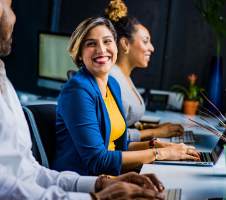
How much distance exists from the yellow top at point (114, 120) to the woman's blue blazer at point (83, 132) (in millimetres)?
105

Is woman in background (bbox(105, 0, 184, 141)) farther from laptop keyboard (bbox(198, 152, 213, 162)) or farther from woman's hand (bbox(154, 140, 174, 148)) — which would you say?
laptop keyboard (bbox(198, 152, 213, 162))

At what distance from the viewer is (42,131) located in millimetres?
1616

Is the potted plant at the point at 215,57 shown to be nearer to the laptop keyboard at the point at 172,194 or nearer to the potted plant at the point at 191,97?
Answer: the potted plant at the point at 191,97

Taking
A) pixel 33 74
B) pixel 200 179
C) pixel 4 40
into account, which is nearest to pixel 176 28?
pixel 33 74

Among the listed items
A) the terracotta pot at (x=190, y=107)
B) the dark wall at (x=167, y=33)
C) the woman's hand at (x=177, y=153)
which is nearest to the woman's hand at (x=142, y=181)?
the woman's hand at (x=177, y=153)

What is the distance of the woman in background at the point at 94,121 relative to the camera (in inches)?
59.9

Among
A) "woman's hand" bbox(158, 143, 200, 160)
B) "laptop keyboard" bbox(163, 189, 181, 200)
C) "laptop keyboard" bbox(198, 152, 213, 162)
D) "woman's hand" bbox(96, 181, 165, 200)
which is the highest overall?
"woman's hand" bbox(96, 181, 165, 200)

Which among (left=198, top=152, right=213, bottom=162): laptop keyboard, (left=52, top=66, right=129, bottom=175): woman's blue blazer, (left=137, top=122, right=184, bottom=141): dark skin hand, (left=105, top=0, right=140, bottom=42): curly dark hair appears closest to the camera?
(left=52, top=66, right=129, bottom=175): woman's blue blazer

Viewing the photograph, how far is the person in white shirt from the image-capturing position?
1012mm

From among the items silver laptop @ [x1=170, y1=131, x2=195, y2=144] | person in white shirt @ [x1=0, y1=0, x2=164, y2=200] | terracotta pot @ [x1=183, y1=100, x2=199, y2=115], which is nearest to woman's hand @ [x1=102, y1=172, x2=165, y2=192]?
person in white shirt @ [x1=0, y1=0, x2=164, y2=200]

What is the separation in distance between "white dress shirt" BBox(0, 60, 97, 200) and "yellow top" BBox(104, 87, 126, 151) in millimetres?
555

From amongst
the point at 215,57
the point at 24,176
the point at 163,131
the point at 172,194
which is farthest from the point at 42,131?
the point at 215,57

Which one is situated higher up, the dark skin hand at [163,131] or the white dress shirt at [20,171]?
the white dress shirt at [20,171]

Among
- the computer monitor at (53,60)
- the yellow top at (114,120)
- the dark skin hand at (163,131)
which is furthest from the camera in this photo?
the computer monitor at (53,60)
